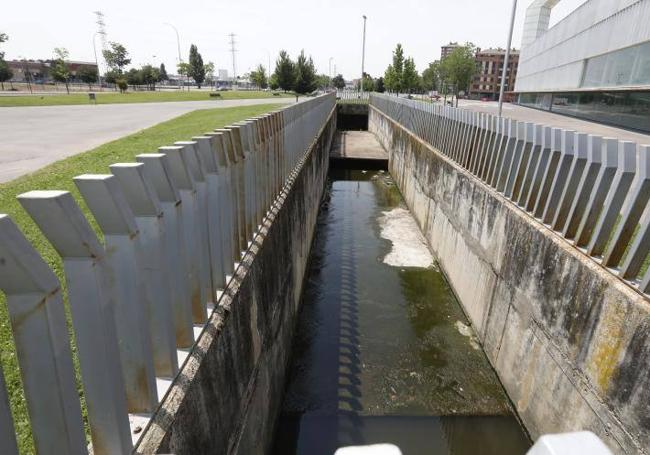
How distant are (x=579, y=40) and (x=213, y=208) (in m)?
42.5

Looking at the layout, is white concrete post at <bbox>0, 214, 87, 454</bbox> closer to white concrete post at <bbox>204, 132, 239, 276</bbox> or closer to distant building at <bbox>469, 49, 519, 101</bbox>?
white concrete post at <bbox>204, 132, 239, 276</bbox>

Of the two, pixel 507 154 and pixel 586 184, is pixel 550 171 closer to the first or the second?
pixel 586 184

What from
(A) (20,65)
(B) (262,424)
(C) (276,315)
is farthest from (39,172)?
(A) (20,65)

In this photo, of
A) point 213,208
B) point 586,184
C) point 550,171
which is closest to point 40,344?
point 213,208

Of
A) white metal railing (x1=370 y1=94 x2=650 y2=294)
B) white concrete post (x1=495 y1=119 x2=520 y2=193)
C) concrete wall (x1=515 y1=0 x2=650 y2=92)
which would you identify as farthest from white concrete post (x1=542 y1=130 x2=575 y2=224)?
concrete wall (x1=515 y1=0 x2=650 y2=92)

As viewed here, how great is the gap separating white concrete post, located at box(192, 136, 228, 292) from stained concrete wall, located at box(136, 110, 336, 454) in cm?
18

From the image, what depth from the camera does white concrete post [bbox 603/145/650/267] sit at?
10.9ft

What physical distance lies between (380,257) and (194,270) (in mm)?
6832

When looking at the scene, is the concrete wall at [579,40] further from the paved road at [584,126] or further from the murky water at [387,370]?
the murky water at [387,370]

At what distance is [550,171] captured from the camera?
4.75m

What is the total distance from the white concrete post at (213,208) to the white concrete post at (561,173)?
3679 millimetres

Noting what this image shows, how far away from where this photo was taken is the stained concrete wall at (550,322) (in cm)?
307

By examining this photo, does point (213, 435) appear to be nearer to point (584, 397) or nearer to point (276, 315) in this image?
point (276, 315)

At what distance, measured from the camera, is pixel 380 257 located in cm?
891
